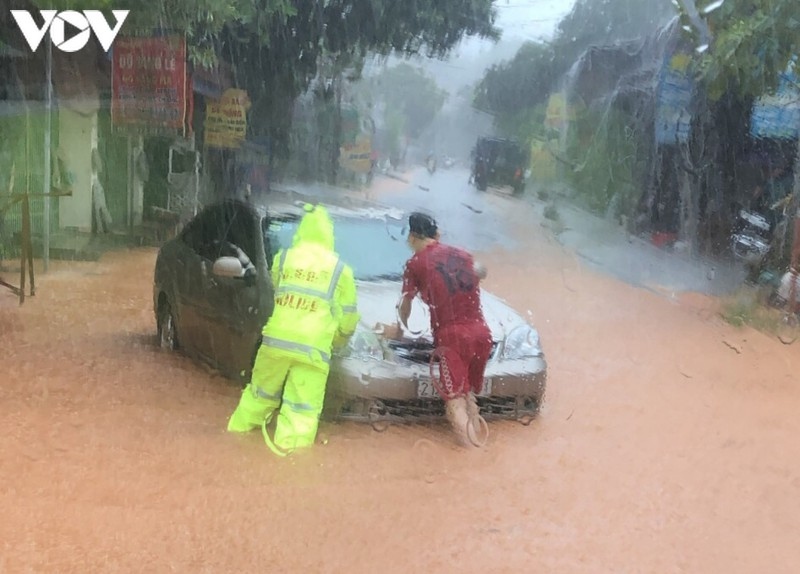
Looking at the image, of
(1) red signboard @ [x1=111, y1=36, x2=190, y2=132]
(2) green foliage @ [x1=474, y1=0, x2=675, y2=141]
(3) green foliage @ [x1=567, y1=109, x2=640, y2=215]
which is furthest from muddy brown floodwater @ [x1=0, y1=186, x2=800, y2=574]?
(1) red signboard @ [x1=111, y1=36, x2=190, y2=132]

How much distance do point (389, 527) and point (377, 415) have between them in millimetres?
1073

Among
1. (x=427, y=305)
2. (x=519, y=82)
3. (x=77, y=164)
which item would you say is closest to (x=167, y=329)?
(x=427, y=305)

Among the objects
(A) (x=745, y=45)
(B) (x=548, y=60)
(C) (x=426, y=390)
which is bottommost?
(C) (x=426, y=390)

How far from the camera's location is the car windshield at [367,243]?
5.24m

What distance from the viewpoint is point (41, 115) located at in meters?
8.93

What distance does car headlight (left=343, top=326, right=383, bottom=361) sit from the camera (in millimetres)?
4781

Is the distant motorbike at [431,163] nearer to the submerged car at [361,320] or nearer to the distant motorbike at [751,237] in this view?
the submerged car at [361,320]

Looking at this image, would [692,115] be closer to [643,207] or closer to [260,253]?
[643,207]

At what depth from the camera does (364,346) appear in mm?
4828

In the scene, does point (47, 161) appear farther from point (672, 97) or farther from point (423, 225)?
point (672, 97)

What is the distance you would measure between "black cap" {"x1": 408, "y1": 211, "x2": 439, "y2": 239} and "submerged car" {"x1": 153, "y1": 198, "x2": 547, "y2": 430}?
179 millimetres

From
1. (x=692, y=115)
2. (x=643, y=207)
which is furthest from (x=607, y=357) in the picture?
(x=692, y=115)

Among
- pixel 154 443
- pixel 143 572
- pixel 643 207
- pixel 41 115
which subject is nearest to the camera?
pixel 143 572

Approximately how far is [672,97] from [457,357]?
2.55 m
